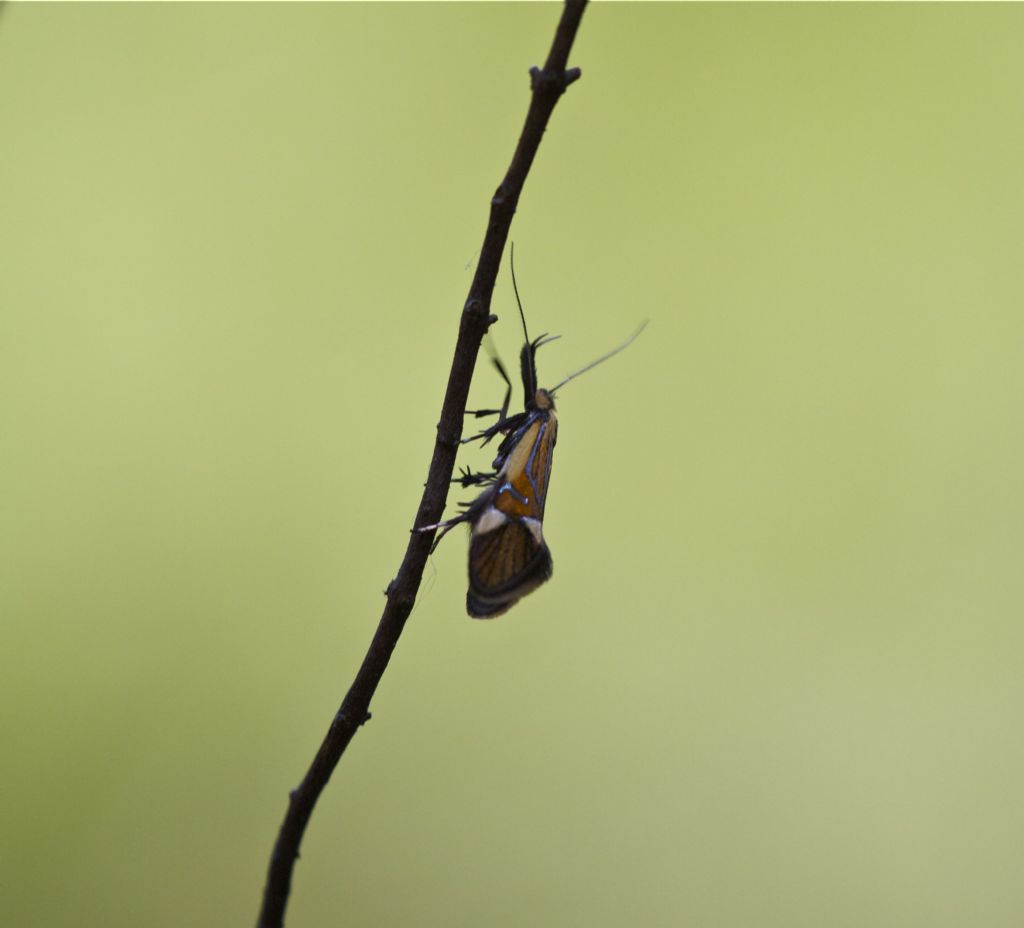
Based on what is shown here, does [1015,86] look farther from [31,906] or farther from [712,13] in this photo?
[31,906]

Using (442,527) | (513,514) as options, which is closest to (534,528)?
(513,514)

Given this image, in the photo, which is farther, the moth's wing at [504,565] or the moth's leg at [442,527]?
the moth's wing at [504,565]

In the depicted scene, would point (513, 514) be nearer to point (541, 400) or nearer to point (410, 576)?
point (541, 400)

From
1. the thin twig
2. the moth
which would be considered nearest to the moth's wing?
the moth

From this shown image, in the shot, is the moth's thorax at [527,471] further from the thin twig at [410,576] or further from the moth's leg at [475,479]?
the thin twig at [410,576]

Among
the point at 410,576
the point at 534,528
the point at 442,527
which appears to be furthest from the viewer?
the point at 534,528

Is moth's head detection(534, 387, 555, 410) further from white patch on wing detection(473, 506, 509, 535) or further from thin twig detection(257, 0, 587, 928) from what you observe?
thin twig detection(257, 0, 587, 928)

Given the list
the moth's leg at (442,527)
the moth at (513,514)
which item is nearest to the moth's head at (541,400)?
the moth at (513,514)

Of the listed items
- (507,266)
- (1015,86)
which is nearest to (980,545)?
(1015,86)
